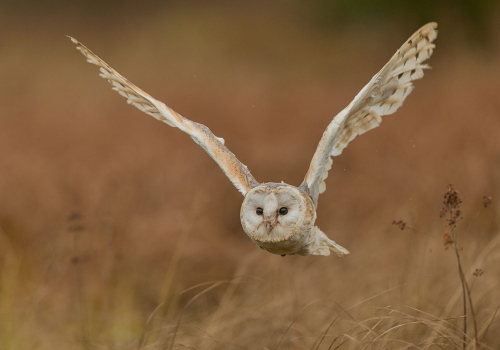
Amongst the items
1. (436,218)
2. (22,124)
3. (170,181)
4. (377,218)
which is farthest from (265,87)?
(436,218)

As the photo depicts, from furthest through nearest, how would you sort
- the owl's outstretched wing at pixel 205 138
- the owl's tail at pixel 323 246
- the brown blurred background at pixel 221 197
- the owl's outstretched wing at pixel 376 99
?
the brown blurred background at pixel 221 197, the owl's tail at pixel 323 246, the owl's outstretched wing at pixel 205 138, the owl's outstretched wing at pixel 376 99

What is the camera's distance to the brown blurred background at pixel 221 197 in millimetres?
5043

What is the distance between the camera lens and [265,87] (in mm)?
12781

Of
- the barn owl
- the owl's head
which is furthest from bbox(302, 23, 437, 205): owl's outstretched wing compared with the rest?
the owl's head

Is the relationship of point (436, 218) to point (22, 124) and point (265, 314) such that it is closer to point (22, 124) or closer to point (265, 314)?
point (265, 314)

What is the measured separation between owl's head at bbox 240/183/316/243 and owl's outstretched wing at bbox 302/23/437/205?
174 millimetres

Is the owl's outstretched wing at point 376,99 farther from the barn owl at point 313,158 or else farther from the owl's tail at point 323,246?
the owl's tail at point 323,246

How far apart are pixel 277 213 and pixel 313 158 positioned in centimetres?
27

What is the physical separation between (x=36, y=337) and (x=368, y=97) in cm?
286

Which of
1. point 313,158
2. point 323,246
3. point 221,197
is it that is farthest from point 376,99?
point 221,197

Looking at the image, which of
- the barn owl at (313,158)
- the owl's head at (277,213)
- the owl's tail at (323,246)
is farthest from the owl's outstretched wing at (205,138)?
the owl's tail at (323,246)

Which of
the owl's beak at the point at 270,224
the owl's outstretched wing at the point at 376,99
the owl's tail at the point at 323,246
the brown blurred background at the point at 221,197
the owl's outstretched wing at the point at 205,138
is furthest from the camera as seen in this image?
the brown blurred background at the point at 221,197

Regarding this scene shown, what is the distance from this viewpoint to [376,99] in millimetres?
3375

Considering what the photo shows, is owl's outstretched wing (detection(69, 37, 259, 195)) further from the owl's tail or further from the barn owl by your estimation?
the owl's tail
